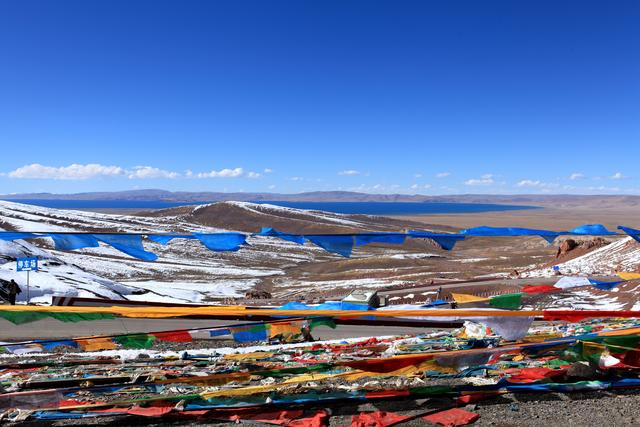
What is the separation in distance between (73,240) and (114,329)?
22.8 feet

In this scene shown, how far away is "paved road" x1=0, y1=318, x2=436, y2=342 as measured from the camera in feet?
42.6

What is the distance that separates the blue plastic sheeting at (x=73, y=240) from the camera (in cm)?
772

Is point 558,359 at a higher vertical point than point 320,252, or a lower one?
higher

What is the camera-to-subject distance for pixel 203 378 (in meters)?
5.91

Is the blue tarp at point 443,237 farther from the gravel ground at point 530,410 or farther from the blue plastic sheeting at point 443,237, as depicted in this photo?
the gravel ground at point 530,410

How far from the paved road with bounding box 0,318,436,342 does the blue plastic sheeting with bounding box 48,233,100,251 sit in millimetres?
5725

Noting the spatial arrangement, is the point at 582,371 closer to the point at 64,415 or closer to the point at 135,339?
the point at 135,339

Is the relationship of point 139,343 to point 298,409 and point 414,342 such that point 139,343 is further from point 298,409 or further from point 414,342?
point 414,342

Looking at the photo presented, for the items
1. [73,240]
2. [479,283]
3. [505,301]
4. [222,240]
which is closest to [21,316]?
[73,240]

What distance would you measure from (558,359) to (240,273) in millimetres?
47244

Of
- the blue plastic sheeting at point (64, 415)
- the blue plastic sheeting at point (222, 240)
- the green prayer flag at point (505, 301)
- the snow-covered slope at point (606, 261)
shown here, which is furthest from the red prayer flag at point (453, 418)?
the snow-covered slope at point (606, 261)

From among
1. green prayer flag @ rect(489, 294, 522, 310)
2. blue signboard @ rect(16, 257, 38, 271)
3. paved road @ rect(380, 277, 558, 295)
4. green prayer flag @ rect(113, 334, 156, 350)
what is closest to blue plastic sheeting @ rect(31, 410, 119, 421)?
green prayer flag @ rect(113, 334, 156, 350)

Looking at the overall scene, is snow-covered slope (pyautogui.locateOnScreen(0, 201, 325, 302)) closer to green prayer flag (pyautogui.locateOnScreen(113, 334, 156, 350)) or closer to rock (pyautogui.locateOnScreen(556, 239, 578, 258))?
green prayer flag (pyautogui.locateOnScreen(113, 334, 156, 350))

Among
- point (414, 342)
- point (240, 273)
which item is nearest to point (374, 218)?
point (240, 273)
